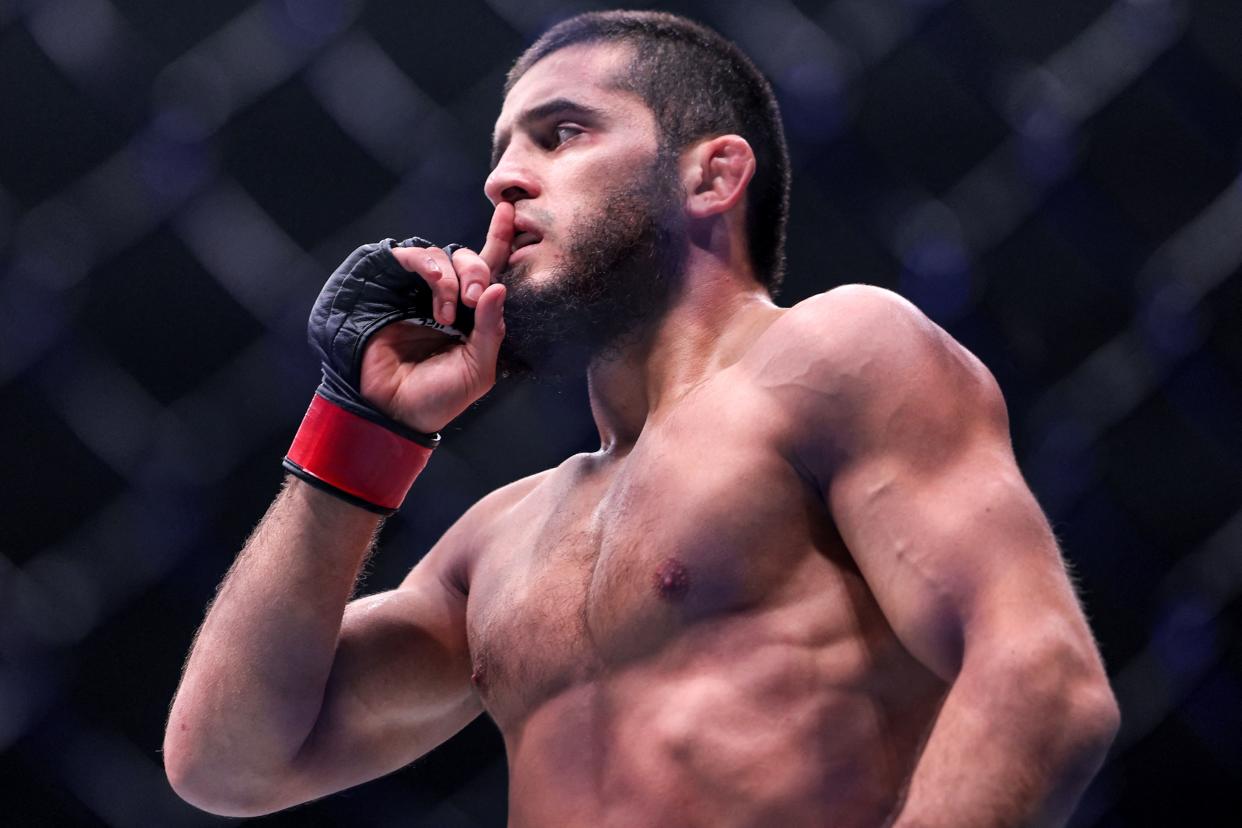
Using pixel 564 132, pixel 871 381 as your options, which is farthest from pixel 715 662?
pixel 564 132

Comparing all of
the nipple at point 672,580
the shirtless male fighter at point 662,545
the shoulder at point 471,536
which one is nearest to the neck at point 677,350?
the shirtless male fighter at point 662,545

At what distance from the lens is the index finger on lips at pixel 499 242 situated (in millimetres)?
1345

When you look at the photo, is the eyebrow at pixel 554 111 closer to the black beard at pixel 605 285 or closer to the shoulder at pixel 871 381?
the black beard at pixel 605 285

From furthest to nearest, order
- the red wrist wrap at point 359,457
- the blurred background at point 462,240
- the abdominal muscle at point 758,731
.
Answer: the blurred background at point 462,240 → the red wrist wrap at point 359,457 → the abdominal muscle at point 758,731

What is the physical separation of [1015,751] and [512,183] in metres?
0.73

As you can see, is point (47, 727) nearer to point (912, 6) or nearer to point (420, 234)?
point (420, 234)

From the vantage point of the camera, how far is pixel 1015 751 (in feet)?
2.92

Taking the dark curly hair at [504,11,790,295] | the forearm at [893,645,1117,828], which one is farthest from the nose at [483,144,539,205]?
the forearm at [893,645,1117,828]

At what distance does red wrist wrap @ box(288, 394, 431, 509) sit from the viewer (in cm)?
129

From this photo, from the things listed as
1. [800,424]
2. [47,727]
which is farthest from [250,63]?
[800,424]

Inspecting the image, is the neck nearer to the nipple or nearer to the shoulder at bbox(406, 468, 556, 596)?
the shoulder at bbox(406, 468, 556, 596)

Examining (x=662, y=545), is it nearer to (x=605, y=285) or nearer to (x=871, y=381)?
(x=871, y=381)

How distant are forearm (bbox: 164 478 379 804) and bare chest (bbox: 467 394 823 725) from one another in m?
0.14

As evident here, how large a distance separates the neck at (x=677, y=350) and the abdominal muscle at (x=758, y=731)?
29 cm
